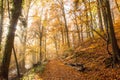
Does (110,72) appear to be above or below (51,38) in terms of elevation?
below

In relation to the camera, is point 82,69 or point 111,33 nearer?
point 111,33

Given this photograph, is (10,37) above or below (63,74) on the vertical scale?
above

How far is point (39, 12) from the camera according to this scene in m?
30.6

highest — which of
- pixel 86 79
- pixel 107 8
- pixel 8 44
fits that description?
pixel 107 8

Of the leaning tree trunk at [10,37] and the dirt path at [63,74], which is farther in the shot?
the dirt path at [63,74]

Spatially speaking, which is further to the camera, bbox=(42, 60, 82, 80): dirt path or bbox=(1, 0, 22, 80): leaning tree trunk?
bbox=(42, 60, 82, 80): dirt path

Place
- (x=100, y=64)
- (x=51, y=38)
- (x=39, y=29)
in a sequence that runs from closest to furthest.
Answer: (x=100, y=64) → (x=39, y=29) → (x=51, y=38)

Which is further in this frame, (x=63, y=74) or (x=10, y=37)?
(x=63, y=74)

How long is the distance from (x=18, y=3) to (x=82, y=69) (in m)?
8.98

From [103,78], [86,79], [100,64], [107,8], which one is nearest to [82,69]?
[100,64]

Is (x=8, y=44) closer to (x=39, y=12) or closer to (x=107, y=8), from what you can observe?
(x=107, y=8)

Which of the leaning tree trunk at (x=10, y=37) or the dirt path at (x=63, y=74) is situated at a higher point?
the leaning tree trunk at (x=10, y=37)

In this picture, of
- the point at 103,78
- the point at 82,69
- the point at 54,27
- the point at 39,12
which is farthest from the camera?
the point at 54,27

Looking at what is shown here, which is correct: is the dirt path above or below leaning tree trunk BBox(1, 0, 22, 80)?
below
